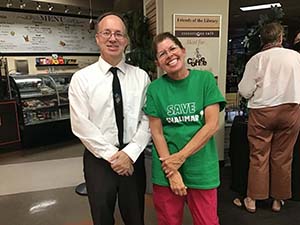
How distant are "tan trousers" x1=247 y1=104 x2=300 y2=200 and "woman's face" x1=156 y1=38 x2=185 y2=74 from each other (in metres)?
1.36

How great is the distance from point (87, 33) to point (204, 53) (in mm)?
4209

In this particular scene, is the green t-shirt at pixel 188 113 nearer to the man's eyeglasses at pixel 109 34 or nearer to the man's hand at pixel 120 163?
the man's hand at pixel 120 163

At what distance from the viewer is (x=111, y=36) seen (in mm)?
1494

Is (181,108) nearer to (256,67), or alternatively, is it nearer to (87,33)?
(256,67)

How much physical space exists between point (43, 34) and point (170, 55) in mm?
5353

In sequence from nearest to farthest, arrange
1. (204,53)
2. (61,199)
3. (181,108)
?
(181,108), (61,199), (204,53)

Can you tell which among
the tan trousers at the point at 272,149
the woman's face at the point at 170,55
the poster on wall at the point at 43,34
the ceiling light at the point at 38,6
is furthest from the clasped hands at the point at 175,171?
the ceiling light at the point at 38,6

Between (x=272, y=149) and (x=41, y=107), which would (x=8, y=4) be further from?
(x=272, y=149)

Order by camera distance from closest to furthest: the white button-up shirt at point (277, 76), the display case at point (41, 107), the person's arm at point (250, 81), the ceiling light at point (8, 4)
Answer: the white button-up shirt at point (277, 76)
the person's arm at point (250, 81)
the display case at point (41, 107)
the ceiling light at point (8, 4)

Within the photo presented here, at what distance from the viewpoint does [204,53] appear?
343 centimetres

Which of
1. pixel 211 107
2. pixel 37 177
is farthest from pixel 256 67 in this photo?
pixel 37 177

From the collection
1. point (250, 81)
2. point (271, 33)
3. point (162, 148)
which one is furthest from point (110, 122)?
point (271, 33)

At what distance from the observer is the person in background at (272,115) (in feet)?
8.07

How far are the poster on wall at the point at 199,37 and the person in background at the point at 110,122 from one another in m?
1.83
